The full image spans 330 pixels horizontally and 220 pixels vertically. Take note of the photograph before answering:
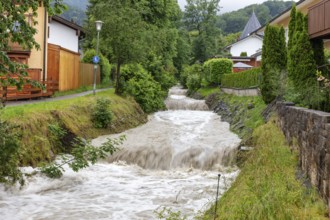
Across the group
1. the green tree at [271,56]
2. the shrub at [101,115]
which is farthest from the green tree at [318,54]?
the shrub at [101,115]

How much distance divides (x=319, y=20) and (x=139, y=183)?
9873 millimetres

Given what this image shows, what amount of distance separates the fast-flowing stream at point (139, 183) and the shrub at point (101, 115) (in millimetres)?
1207

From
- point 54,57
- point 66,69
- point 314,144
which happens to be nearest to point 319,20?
point 314,144

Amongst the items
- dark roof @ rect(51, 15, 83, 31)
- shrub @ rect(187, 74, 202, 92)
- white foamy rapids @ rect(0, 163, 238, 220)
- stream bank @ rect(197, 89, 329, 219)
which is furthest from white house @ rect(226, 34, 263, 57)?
white foamy rapids @ rect(0, 163, 238, 220)

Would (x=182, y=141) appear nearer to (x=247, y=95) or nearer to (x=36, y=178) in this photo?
(x=36, y=178)

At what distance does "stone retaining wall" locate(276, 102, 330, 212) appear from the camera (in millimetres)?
6445

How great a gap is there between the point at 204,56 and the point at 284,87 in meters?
53.2

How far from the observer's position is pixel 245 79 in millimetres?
27484

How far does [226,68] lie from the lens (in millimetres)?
40844

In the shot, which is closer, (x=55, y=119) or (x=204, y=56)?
(x=55, y=119)

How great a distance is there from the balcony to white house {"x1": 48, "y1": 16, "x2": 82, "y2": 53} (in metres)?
20.0

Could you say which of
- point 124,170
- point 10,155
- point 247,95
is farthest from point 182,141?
point 247,95

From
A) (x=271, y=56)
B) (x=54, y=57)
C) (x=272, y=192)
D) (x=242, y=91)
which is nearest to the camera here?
(x=272, y=192)

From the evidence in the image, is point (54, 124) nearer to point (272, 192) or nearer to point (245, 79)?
point (272, 192)
